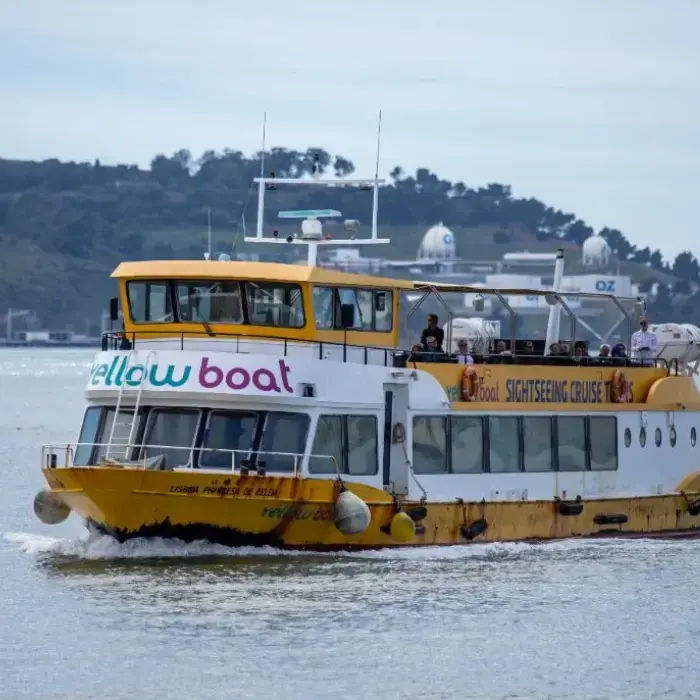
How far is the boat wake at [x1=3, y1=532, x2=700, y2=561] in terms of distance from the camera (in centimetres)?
2928

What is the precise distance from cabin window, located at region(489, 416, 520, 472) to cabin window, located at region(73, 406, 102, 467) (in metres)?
6.24

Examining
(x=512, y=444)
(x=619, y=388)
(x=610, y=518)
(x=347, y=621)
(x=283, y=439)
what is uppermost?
(x=619, y=388)

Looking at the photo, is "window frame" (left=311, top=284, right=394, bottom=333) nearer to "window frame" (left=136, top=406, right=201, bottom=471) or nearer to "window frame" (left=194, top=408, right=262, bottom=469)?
"window frame" (left=194, top=408, right=262, bottom=469)

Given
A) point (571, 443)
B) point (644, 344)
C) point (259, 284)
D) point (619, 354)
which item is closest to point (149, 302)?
point (259, 284)

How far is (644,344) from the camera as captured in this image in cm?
3688

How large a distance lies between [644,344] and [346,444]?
8.78 meters

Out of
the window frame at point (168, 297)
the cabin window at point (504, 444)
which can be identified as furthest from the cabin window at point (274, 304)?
the cabin window at point (504, 444)

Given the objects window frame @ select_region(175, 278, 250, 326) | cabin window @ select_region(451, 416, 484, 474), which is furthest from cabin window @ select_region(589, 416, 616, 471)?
window frame @ select_region(175, 278, 250, 326)

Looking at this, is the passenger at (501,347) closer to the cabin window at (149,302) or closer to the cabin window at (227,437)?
the cabin window at (149,302)

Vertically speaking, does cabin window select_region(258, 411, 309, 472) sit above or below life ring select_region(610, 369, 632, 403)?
below

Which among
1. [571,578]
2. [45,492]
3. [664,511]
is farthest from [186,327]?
[664,511]

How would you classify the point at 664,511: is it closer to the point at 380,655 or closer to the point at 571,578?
the point at 571,578

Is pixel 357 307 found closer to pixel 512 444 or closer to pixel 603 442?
pixel 512 444

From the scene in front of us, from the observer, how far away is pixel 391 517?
99.3 ft
